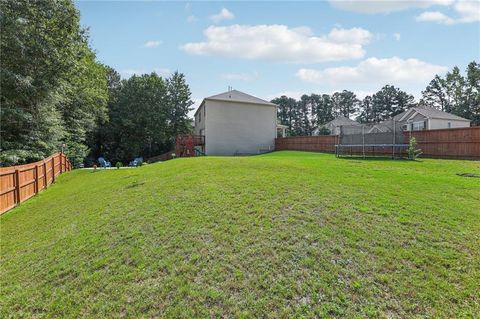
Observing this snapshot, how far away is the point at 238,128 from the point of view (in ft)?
91.1

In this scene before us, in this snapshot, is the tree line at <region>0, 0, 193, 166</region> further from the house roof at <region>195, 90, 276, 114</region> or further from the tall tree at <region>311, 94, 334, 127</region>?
the tall tree at <region>311, 94, 334, 127</region>

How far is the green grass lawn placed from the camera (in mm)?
3160

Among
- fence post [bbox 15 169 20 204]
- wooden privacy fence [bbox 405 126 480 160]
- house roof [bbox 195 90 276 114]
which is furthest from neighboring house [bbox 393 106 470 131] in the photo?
fence post [bbox 15 169 20 204]

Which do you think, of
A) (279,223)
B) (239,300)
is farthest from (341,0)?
(239,300)

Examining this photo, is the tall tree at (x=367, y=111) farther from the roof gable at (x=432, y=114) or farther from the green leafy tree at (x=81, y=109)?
the green leafy tree at (x=81, y=109)

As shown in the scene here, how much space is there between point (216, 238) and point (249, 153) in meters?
23.8

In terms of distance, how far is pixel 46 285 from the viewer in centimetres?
395

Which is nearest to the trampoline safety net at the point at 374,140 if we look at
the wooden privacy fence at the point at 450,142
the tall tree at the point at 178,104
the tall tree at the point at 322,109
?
the wooden privacy fence at the point at 450,142

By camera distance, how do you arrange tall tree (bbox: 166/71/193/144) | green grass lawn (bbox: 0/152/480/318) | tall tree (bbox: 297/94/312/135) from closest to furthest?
green grass lawn (bbox: 0/152/480/318)
tall tree (bbox: 166/71/193/144)
tall tree (bbox: 297/94/312/135)

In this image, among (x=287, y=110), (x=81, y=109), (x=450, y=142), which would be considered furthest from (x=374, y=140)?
(x=287, y=110)

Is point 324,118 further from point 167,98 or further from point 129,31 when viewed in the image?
point 129,31

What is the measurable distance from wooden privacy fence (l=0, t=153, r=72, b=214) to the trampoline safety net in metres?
15.6

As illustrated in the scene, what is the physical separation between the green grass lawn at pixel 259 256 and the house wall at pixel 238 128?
66.9ft

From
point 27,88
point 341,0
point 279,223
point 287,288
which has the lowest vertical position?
point 287,288
